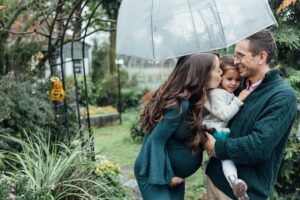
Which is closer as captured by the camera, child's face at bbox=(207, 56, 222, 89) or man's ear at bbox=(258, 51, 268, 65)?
man's ear at bbox=(258, 51, 268, 65)

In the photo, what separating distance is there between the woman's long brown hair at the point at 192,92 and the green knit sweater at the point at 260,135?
19 centimetres

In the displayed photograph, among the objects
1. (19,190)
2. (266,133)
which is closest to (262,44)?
(266,133)

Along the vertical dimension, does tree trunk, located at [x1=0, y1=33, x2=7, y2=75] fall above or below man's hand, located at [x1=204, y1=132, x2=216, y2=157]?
above

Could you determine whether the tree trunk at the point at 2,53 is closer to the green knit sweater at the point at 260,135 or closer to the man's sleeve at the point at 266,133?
the green knit sweater at the point at 260,135

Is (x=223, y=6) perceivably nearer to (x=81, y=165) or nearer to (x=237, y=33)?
(x=237, y=33)

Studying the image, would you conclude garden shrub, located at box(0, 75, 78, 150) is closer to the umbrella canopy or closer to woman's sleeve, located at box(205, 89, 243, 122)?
the umbrella canopy

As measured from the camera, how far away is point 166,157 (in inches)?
124

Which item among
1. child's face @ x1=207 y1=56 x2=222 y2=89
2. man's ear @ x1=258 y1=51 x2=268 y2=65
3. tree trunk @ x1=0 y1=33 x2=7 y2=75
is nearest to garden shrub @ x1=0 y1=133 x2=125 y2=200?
child's face @ x1=207 y1=56 x2=222 y2=89

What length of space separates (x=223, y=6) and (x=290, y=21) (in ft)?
7.74

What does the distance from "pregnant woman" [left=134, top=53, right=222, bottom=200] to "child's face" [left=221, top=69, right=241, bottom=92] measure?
6cm

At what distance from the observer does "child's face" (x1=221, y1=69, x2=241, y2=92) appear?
10.4 feet

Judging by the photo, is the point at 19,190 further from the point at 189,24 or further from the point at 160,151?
the point at 189,24

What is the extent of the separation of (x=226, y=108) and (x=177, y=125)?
327 millimetres

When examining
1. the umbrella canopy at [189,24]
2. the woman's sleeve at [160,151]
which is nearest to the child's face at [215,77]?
the woman's sleeve at [160,151]
